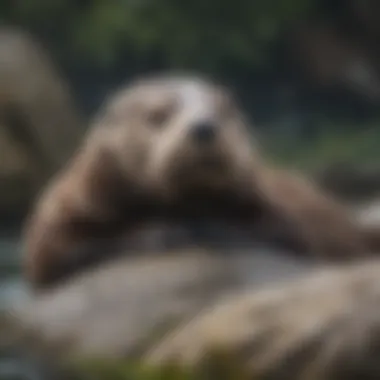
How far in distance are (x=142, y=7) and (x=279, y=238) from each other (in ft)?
1.42

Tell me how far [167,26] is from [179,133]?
0.68 ft

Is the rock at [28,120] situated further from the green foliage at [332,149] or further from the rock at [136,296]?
the green foliage at [332,149]

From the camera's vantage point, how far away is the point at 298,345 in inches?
48.2

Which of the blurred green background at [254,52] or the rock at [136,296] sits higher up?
the blurred green background at [254,52]

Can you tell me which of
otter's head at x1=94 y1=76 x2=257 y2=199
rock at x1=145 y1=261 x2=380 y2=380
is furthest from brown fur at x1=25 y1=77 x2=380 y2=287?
rock at x1=145 y1=261 x2=380 y2=380

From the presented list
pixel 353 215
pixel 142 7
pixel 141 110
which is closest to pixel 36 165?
pixel 141 110

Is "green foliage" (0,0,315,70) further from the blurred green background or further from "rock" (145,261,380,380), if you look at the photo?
"rock" (145,261,380,380)

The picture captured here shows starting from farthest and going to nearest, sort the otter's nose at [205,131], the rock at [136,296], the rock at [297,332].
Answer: the otter's nose at [205,131]
the rock at [136,296]
the rock at [297,332]

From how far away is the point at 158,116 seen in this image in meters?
1.57

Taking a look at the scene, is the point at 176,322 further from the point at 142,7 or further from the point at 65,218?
the point at 142,7

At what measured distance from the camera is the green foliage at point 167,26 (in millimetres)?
1594

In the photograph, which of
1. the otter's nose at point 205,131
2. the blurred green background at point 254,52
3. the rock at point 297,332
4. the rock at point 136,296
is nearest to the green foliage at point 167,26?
the blurred green background at point 254,52

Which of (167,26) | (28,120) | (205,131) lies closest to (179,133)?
(205,131)

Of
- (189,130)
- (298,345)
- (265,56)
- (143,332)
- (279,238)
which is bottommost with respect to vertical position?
(298,345)
